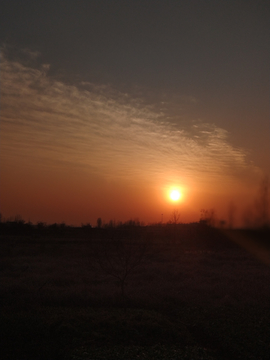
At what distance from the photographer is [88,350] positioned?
9.09 metres

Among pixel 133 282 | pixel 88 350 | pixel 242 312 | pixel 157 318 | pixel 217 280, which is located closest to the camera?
pixel 88 350

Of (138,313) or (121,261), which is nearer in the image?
(138,313)

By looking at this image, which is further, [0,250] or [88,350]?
[0,250]

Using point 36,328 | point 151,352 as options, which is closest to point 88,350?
point 151,352

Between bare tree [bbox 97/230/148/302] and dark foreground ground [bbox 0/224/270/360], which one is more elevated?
bare tree [bbox 97/230/148/302]

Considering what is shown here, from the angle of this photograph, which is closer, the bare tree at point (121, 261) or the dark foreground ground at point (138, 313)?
the dark foreground ground at point (138, 313)

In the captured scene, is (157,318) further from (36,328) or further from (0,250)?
(0,250)

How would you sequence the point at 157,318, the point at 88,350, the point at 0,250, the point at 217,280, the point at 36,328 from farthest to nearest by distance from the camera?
the point at 0,250 < the point at 217,280 < the point at 157,318 < the point at 36,328 < the point at 88,350

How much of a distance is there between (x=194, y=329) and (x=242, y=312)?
11.7ft

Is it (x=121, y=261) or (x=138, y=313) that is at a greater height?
(x=121, y=261)

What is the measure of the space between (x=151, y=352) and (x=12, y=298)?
847 cm

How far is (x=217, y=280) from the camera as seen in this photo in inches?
883

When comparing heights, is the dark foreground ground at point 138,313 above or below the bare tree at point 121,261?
below

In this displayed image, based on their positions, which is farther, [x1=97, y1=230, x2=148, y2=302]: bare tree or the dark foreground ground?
[x1=97, y1=230, x2=148, y2=302]: bare tree
